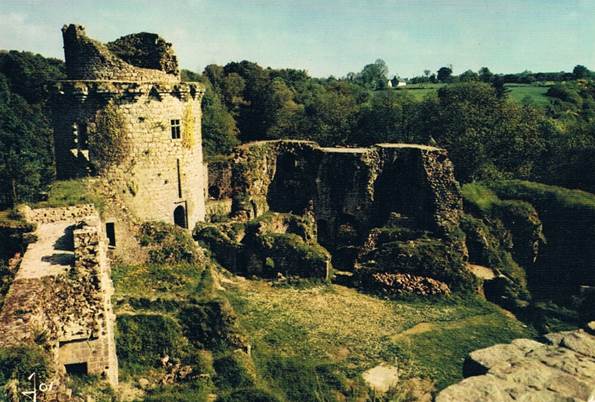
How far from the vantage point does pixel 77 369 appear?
995 cm

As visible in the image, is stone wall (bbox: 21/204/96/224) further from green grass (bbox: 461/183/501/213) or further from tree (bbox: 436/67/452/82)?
tree (bbox: 436/67/452/82)

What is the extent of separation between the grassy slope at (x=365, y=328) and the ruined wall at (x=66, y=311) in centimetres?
736

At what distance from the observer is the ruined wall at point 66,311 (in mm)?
9281

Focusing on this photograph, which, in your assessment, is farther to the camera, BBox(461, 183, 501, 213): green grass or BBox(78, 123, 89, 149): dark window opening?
BBox(461, 183, 501, 213): green grass

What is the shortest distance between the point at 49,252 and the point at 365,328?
12542 millimetres

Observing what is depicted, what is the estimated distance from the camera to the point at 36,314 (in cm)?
973

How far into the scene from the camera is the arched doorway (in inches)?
943

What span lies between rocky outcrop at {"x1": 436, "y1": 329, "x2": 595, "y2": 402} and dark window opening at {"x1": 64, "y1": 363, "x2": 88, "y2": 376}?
301 inches

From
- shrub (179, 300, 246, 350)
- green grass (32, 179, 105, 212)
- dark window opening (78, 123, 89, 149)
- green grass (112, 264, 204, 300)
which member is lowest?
shrub (179, 300, 246, 350)

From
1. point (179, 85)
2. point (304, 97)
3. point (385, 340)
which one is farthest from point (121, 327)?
point (304, 97)

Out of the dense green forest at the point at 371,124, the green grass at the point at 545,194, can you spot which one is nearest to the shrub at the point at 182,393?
the dense green forest at the point at 371,124

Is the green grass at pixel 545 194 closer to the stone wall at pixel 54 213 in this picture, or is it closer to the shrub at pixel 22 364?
the stone wall at pixel 54 213

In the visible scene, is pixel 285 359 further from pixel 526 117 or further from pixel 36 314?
pixel 526 117

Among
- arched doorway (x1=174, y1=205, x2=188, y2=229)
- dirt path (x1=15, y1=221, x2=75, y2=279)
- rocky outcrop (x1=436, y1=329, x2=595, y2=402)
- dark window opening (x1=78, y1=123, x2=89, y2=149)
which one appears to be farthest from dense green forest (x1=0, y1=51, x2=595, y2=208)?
rocky outcrop (x1=436, y1=329, x2=595, y2=402)
